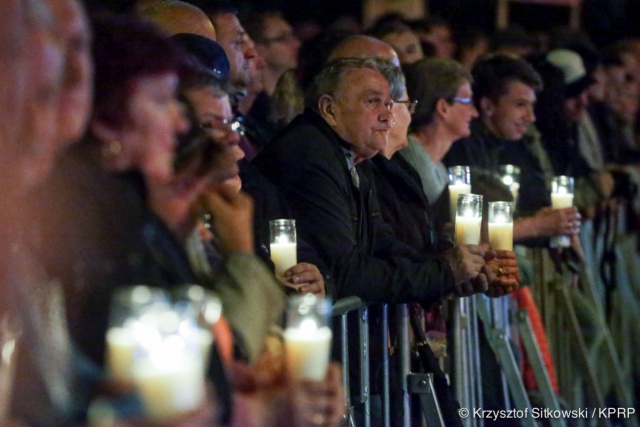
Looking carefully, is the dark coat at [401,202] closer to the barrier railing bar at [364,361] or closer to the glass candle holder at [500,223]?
the glass candle holder at [500,223]

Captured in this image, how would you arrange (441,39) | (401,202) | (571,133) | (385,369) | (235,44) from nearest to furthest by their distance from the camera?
1. (385,369)
2. (401,202)
3. (235,44)
4. (571,133)
5. (441,39)

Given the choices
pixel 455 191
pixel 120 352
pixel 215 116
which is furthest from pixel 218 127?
pixel 455 191

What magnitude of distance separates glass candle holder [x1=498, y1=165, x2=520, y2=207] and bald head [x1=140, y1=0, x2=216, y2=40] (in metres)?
1.71

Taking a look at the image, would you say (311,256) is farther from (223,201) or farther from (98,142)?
(98,142)

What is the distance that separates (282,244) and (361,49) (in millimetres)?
1698

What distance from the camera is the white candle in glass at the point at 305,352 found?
7.37ft

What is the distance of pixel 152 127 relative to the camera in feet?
6.39

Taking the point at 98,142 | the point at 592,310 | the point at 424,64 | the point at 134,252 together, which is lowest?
the point at 592,310

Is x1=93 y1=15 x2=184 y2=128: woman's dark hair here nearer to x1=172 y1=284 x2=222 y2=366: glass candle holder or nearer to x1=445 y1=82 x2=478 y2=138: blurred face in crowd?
x1=172 y1=284 x2=222 y2=366: glass candle holder

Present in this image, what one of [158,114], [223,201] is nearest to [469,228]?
Answer: [223,201]

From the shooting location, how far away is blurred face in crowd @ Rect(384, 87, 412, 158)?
15.4ft

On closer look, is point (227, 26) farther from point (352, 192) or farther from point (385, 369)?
point (385, 369)

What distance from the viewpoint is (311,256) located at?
3.85 meters

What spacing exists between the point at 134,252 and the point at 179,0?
109 inches
